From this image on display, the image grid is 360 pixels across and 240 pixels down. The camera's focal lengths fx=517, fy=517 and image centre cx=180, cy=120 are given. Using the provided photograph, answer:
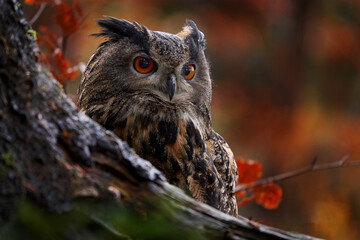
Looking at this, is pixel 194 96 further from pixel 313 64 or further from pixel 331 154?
pixel 313 64

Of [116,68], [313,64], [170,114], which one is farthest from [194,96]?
[313,64]

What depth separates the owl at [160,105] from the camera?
2.28 m

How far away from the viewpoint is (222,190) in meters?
2.43

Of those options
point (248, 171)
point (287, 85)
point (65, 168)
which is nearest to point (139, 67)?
point (248, 171)

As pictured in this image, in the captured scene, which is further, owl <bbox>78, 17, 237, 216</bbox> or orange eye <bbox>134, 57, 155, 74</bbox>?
orange eye <bbox>134, 57, 155, 74</bbox>

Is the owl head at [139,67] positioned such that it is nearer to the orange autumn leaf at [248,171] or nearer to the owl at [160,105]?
the owl at [160,105]

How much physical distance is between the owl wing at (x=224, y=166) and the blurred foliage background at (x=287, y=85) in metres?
5.07

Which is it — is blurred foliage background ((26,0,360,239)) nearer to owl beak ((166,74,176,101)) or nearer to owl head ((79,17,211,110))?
owl head ((79,17,211,110))

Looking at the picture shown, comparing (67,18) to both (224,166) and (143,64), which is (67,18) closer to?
(143,64)

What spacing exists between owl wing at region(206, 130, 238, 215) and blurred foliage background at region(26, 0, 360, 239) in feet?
16.6

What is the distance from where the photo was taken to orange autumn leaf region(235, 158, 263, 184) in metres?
2.75

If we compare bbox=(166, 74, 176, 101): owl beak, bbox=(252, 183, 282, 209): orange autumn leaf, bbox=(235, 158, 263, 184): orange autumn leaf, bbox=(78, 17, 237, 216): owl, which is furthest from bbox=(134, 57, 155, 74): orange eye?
bbox=(252, 183, 282, 209): orange autumn leaf

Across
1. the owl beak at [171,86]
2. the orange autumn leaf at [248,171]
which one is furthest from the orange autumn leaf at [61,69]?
the orange autumn leaf at [248,171]

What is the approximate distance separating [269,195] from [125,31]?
1.16 metres
